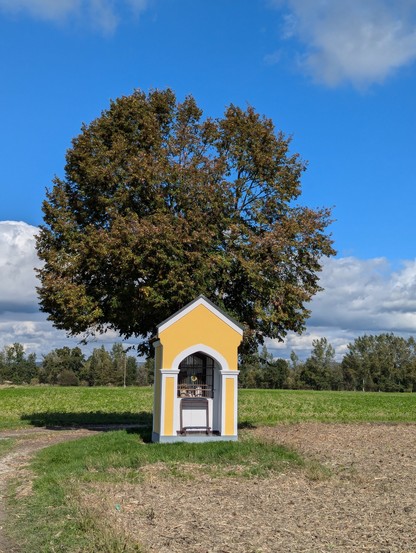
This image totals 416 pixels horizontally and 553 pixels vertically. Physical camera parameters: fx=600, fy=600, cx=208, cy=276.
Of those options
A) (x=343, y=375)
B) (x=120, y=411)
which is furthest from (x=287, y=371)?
(x=120, y=411)

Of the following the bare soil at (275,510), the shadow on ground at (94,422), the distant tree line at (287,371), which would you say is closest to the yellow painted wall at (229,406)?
the bare soil at (275,510)

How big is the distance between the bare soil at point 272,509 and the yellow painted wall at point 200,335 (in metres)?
4.61

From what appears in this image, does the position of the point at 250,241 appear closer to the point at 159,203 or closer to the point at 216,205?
the point at 216,205

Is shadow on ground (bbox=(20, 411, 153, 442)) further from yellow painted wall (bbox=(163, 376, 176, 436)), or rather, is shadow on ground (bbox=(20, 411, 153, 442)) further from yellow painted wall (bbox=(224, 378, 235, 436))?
yellow painted wall (bbox=(224, 378, 235, 436))

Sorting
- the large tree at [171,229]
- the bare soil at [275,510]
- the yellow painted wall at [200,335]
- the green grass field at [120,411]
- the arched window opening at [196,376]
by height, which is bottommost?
the bare soil at [275,510]

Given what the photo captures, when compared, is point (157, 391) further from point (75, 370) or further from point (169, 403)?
point (75, 370)

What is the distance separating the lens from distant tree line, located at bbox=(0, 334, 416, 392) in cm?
10406

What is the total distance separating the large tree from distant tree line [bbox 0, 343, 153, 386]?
78.2 meters

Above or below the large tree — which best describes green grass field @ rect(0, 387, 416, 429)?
below

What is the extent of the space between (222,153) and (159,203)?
375cm

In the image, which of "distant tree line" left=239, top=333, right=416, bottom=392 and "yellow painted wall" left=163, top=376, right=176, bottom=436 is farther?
"distant tree line" left=239, top=333, right=416, bottom=392

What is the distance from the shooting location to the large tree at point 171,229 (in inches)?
820

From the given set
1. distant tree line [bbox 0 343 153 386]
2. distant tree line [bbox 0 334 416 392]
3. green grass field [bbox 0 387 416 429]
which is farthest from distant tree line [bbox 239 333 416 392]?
green grass field [bbox 0 387 416 429]

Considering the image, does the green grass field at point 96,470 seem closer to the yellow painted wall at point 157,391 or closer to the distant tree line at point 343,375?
the yellow painted wall at point 157,391
